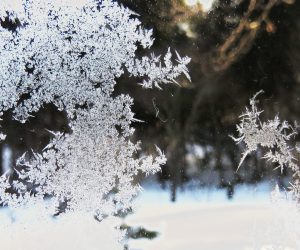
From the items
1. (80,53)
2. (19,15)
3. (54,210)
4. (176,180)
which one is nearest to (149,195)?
(176,180)

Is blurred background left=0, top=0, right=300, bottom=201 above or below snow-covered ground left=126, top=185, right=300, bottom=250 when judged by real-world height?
above

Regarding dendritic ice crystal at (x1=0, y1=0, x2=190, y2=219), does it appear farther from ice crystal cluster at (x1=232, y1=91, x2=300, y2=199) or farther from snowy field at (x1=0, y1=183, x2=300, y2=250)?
ice crystal cluster at (x1=232, y1=91, x2=300, y2=199)

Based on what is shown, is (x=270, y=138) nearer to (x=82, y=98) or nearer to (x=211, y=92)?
(x=211, y=92)

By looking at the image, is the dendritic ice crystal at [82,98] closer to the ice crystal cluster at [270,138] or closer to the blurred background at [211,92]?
the blurred background at [211,92]

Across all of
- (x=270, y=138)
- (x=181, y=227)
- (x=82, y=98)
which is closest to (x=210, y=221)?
(x=181, y=227)

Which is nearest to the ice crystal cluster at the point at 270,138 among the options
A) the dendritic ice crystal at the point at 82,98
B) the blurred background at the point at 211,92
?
the blurred background at the point at 211,92

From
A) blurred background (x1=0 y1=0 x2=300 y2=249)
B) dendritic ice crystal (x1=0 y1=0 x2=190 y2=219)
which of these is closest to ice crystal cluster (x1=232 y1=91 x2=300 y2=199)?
blurred background (x1=0 y1=0 x2=300 y2=249)
